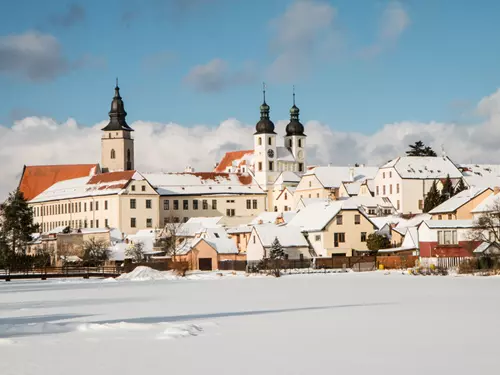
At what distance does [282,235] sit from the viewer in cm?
8112

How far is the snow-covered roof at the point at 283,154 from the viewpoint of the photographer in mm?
146500

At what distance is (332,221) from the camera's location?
82750 millimetres

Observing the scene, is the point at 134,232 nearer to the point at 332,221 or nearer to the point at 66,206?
the point at 66,206

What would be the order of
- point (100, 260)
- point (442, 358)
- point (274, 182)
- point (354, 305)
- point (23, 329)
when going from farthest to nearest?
point (274, 182) < point (100, 260) < point (354, 305) < point (23, 329) < point (442, 358)

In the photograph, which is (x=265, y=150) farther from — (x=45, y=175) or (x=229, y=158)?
(x=45, y=175)

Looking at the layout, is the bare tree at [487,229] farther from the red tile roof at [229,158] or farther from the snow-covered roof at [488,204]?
the red tile roof at [229,158]

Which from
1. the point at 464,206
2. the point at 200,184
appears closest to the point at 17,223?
the point at 200,184

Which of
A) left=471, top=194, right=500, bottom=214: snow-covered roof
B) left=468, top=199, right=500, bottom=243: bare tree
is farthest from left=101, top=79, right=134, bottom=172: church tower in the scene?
left=468, top=199, right=500, bottom=243: bare tree

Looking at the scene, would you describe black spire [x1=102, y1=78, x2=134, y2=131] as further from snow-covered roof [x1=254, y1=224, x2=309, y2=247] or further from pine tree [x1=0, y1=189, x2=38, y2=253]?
snow-covered roof [x1=254, y1=224, x2=309, y2=247]

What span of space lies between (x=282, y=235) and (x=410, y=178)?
37.9 meters

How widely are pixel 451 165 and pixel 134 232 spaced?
40.2 meters

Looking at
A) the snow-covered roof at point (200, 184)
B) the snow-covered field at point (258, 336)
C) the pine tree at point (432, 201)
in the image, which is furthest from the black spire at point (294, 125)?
the snow-covered field at point (258, 336)

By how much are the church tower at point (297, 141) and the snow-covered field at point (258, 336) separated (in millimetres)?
115580

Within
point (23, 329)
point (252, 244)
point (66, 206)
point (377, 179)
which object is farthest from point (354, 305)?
point (66, 206)
